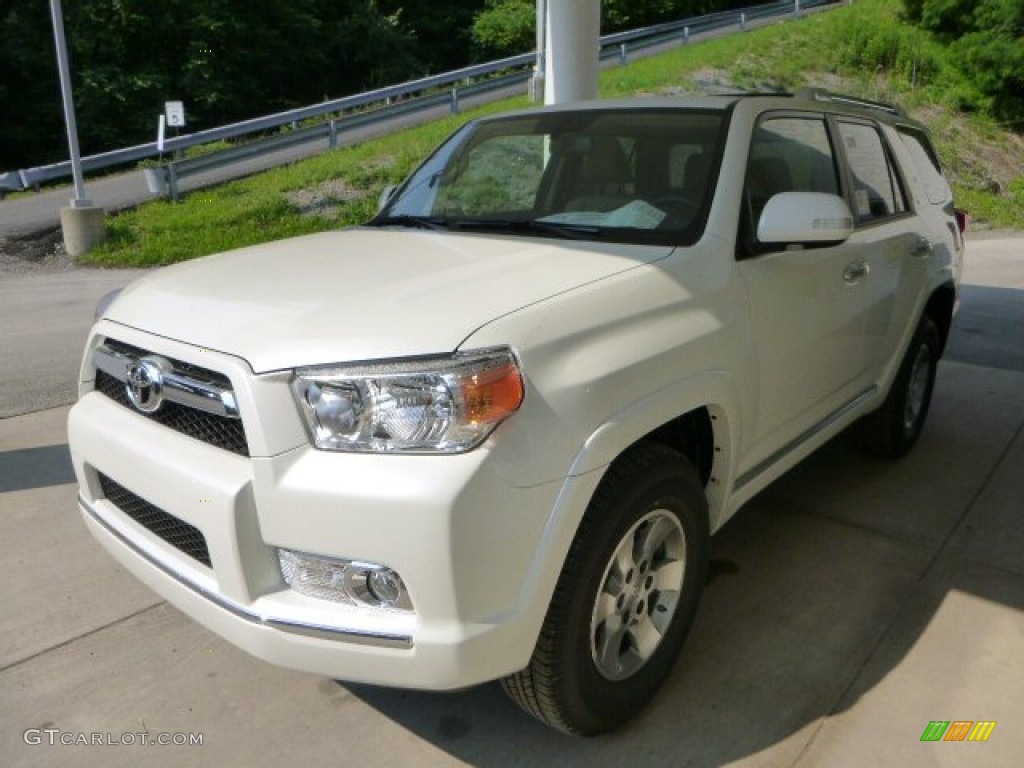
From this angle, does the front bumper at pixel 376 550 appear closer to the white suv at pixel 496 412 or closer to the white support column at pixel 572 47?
the white suv at pixel 496 412

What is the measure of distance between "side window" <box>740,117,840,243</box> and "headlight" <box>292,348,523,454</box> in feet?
4.34

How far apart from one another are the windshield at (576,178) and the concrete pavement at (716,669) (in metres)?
1.45

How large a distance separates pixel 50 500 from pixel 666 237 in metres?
3.13

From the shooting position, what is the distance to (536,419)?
6.95 feet

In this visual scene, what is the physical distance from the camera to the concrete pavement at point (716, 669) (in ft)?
8.41

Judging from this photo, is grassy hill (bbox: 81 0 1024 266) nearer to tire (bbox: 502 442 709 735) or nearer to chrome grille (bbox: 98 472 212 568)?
tire (bbox: 502 442 709 735)

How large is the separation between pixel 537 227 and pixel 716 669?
5.28ft

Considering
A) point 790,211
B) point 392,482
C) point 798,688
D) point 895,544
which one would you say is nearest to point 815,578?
point 895,544

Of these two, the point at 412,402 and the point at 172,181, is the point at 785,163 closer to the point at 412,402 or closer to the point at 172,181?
the point at 412,402

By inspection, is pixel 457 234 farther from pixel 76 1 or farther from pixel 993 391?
pixel 76 1

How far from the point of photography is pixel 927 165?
4.96m

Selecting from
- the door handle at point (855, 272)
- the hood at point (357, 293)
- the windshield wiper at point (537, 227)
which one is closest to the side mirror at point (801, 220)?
the hood at point (357, 293)

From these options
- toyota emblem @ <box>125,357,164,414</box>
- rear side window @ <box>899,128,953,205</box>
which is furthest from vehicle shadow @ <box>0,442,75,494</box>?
rear side window @ <box>899,128,953,205</box>

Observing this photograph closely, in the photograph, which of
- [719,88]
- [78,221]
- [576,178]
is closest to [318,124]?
[78,221]
